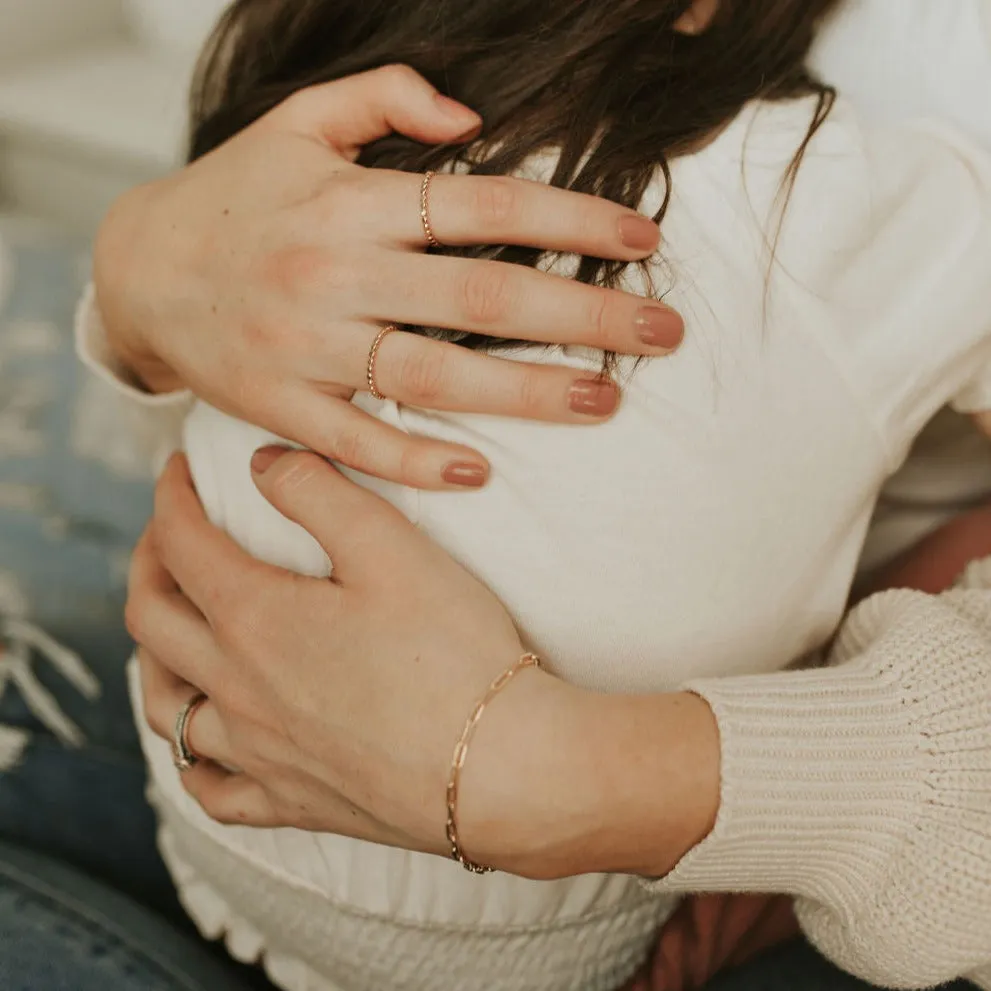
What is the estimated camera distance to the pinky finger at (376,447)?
58 cm

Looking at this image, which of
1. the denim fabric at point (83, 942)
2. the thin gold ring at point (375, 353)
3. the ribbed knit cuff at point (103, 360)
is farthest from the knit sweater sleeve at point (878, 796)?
the ribbed knit cuff at point (103, 360)

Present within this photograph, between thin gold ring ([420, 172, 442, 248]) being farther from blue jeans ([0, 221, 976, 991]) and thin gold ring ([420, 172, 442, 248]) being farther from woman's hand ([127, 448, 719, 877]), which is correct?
blue jeans ([0, 221, 976, 991])

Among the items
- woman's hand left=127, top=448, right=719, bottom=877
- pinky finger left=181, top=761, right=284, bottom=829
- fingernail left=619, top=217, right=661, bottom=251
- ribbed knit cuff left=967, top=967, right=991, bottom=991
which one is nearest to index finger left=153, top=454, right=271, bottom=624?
woman's hand left=127, top=448, right=719, bottom=877

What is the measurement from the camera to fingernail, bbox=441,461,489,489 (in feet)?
1.90

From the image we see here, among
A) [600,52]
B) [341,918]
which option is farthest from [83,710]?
[600,52]

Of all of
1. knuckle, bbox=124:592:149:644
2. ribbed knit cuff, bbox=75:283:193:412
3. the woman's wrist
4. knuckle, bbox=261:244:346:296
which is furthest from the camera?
ribbed knit cuff, bbox=75:283:193:412

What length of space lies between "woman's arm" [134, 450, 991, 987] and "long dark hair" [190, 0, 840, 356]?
204 mm

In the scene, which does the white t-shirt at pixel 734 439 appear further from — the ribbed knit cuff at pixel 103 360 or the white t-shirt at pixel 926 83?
the ribbed knit cuff at pixel 103 360

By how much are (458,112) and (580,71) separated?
0.09 m

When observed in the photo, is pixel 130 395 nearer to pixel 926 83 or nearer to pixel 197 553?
pixel 197 553

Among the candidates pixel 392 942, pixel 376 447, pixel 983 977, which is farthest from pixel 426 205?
pixel 983 977

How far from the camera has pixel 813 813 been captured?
54 cm

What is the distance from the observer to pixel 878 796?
0.55 meters

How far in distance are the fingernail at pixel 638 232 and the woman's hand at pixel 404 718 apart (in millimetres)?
229
